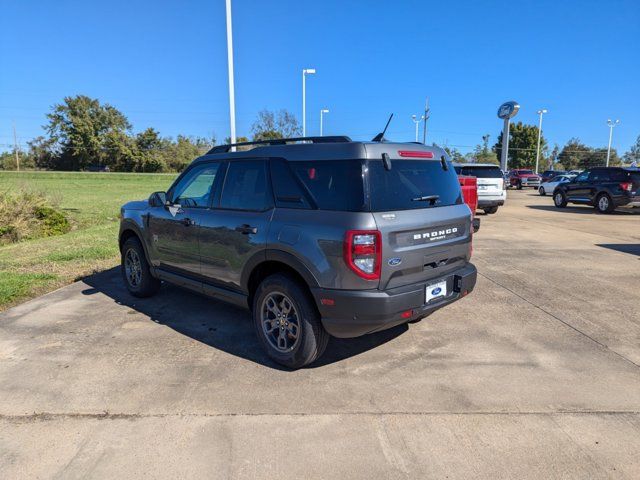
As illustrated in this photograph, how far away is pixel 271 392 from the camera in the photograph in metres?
3.42

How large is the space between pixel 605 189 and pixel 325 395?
17521mm

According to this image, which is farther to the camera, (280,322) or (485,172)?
(485,172)

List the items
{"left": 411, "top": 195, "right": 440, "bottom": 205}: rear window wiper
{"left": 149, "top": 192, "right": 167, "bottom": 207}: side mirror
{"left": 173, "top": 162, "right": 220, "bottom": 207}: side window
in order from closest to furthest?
{"left": 411, "top": 195, "right": 440, "bottom": 205}: rear window wiper
{"left": 173, "top": 162, "right": 220, "bottom": 207}: side window
{"left": 149, "top": 192, "right": 167, "bottom": 207}: side mirror

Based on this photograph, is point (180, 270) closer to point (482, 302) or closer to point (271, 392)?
point (271, 392)

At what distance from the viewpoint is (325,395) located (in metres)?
3.38

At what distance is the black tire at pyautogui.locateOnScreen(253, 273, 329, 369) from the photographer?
355 cm

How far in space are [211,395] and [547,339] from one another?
333cm

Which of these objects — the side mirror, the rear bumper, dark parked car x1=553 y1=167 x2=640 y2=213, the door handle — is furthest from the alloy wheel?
dark parked car x1=553 y1=167 x2=640 y2=213

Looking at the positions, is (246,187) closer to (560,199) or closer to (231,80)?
(231,80)

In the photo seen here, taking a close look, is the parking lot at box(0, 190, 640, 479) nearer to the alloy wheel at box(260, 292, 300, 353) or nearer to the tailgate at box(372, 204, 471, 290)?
the alloy wheel at box(260, 292, 300, 353)

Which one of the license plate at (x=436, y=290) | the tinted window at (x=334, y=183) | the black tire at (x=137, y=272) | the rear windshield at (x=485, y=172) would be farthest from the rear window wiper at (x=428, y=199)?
the rear windshield at (x=485, y=172)

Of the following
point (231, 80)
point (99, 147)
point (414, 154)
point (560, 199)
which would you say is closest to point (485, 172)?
point (560, 199)

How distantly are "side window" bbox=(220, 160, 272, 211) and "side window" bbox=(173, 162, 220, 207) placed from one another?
29cm

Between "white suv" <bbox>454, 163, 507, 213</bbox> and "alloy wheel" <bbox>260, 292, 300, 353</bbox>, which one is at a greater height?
"white suv" <bbox>454, 163, 507, 213</bbox>
